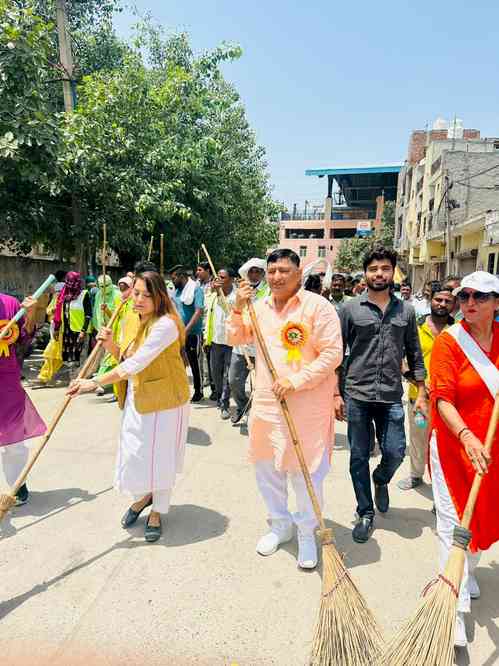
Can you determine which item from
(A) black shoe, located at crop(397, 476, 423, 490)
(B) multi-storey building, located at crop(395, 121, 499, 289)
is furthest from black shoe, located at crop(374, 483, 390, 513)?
(B) multi-storey building, located at crop(395, 121, 499, 289)

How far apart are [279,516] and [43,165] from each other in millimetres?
6329

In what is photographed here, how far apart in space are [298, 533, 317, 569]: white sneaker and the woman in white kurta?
95 cm

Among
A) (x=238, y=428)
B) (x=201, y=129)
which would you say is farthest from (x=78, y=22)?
(x=238, y=428)

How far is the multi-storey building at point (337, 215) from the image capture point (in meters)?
52.2

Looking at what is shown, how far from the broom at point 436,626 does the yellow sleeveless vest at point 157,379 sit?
1820mm

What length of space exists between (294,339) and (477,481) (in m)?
1.19

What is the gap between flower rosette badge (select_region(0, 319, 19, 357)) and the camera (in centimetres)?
324

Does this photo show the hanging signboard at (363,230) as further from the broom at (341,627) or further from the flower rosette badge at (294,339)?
the broom at (341,627)

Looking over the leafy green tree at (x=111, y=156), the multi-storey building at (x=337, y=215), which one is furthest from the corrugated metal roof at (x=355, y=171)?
the leafy green tree at (x=111, y=156)

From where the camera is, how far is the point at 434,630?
184 centimetres

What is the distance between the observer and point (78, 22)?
13.5 metres

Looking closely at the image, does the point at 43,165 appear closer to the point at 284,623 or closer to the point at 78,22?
the point at 284,623

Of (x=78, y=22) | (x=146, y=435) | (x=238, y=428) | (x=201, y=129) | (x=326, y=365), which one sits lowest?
(x=238, y=428)

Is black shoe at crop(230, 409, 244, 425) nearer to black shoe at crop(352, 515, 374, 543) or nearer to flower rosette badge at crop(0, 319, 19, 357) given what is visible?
black shoe at crop(352, 515, 374, 543)
